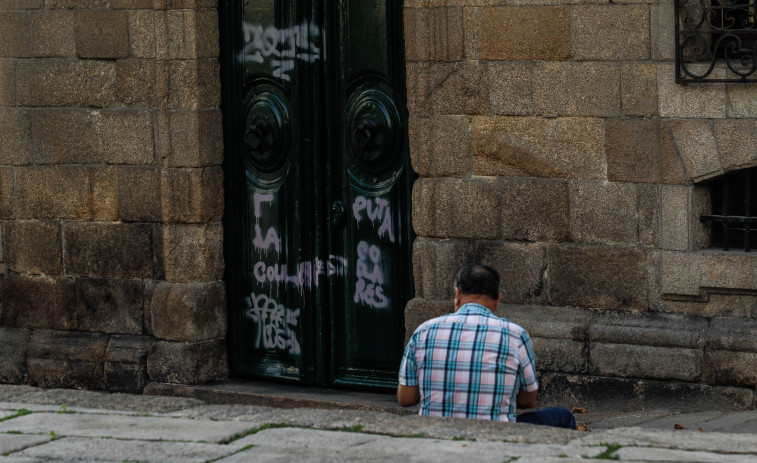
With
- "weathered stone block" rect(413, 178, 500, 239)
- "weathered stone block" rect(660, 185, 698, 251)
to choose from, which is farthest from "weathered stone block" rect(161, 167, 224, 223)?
"weathered stone block" rect(660, 185, 698, 251)

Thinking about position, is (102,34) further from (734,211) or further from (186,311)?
(734,211)

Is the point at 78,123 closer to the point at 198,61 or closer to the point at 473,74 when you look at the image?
the point at 198,61

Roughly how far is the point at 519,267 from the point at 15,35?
3.70 m

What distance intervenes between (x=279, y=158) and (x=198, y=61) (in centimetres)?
77

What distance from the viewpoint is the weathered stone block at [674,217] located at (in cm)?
787

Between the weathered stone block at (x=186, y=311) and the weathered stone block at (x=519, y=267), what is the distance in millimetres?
1895

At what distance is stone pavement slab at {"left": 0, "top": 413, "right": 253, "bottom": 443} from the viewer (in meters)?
6.21

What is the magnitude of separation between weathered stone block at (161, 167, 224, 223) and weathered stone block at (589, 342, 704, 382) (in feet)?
8.77

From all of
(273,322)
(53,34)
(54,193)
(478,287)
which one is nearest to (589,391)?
(478,287)

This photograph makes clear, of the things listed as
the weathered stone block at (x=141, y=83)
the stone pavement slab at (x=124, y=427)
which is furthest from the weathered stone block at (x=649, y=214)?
the weathered stone block at (x=141, y=83)

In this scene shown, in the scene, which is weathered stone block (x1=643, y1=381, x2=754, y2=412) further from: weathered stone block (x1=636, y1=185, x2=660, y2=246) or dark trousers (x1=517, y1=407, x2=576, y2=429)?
dark trousers (x1=517, y1=407, x2=576, y2=429)

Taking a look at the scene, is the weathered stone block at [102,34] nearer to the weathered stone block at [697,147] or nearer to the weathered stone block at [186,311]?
the weathered stone block at [186,311]

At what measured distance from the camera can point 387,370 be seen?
9086 mm

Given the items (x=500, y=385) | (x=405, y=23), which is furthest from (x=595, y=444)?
(x=405, y=23)
